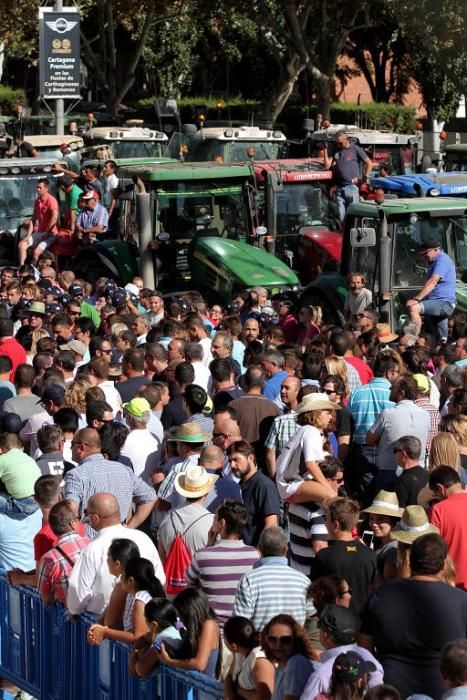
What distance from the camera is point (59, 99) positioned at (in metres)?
27.7

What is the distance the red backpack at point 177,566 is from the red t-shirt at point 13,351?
186 inches

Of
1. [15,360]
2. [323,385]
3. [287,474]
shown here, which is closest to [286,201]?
[15,360]

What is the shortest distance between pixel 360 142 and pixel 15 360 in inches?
433

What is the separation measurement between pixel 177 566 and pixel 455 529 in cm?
155

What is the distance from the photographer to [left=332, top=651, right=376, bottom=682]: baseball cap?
5.37m

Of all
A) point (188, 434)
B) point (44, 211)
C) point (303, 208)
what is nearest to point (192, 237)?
point (303, 208)

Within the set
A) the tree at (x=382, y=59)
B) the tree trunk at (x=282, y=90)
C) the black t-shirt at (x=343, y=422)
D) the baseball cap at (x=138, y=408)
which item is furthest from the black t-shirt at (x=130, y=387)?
the tree at (x=382, y=59)

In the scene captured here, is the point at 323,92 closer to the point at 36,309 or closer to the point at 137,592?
the point at 36,309

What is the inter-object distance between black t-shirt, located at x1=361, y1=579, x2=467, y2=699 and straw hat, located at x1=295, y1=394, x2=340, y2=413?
2903 mm

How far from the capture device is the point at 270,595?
263 inches

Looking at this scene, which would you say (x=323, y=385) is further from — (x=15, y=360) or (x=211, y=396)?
(x=15, y=360)

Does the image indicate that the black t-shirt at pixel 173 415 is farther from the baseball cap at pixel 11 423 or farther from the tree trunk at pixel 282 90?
the tree trunk at pixel 282 90

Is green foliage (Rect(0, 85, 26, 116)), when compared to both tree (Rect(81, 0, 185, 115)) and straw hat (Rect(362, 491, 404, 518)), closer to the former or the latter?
tree (Rect(81, 0, 185, 115))

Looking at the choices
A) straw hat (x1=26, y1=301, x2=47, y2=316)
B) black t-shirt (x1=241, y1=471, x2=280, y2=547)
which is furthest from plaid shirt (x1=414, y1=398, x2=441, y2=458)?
straw hat (x1=26, y1=301, x2=47, y2=316)
